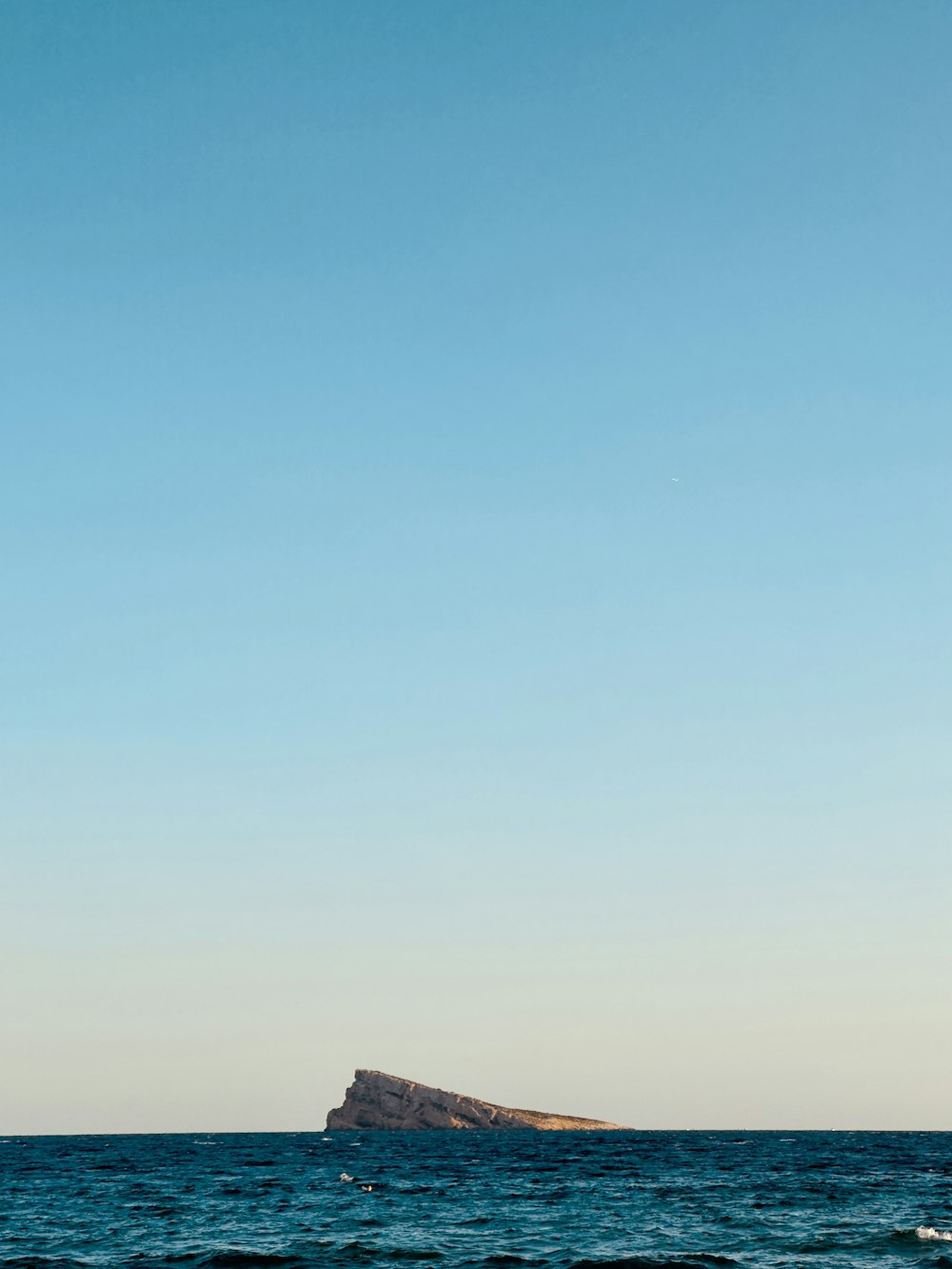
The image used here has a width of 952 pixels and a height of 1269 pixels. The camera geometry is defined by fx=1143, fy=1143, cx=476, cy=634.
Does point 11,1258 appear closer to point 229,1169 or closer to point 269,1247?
point 269,1247

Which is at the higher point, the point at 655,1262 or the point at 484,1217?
the point at 484,1217

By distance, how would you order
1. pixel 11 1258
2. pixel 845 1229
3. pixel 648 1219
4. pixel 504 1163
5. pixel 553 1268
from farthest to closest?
pixel 504 1163
pixel 648 1219
pixel 845 1229
pixel 11 1258
pixel 553 1268

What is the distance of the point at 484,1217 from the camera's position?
185ft

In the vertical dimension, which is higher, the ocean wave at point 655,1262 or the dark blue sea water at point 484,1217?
the dark blue sea water at point 484,1217

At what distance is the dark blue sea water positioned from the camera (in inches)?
1699

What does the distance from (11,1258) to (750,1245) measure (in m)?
28.4

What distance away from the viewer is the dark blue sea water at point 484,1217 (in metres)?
43.2

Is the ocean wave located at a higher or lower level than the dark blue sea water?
lower

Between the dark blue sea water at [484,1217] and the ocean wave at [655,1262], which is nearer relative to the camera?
the ocean wave at [655,1262]

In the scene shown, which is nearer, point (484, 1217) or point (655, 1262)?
point (655, 1262)

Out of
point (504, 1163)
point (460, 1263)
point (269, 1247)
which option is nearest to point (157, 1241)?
point (269, 1247)

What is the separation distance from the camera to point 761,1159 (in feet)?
375

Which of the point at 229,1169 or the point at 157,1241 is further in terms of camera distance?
the point at 229,1169

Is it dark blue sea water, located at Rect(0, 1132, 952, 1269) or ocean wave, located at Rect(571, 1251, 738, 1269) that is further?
dark blue sea water, located at Rect(0, 1132, 952, 1269)
